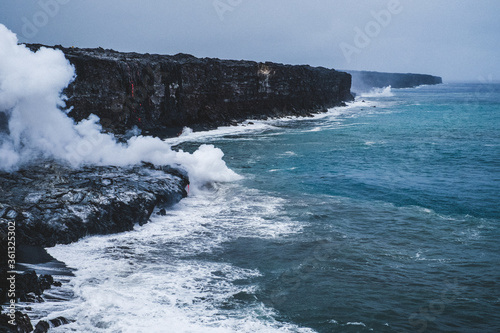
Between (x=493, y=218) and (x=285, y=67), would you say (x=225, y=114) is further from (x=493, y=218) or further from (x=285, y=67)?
(x=493, y=218)

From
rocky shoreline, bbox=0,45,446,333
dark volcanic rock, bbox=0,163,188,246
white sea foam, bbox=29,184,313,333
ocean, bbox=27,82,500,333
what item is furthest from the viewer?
dark volcanic rock, bbox=0,163,188,246

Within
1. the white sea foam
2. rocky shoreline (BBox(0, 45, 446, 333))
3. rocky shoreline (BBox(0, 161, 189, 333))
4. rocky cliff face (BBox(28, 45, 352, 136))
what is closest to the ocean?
the white sea foam

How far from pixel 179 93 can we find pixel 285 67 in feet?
89.4

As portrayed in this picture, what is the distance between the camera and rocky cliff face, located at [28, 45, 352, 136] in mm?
42062

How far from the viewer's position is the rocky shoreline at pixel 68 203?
14.6 m

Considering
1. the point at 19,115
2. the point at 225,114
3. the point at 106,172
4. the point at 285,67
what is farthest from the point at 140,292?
the point at 285,67

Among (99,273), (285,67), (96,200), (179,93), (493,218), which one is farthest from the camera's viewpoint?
Result: (285,67)

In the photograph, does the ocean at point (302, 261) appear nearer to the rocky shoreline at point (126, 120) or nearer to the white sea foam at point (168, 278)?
the white sea foam at point (168, 278)

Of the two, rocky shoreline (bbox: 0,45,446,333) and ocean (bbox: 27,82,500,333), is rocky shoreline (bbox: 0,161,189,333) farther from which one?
ocean (bbox: 27,82,500,333)

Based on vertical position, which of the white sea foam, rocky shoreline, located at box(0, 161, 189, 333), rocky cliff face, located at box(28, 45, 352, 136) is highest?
rocky cliff face, located at box(28, 45, 352, 136)

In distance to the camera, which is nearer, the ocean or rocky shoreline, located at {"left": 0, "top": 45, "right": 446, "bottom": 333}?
the ocean

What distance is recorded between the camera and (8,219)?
14906 mm

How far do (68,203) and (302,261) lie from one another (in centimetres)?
975

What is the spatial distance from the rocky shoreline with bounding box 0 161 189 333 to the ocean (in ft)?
2.03
